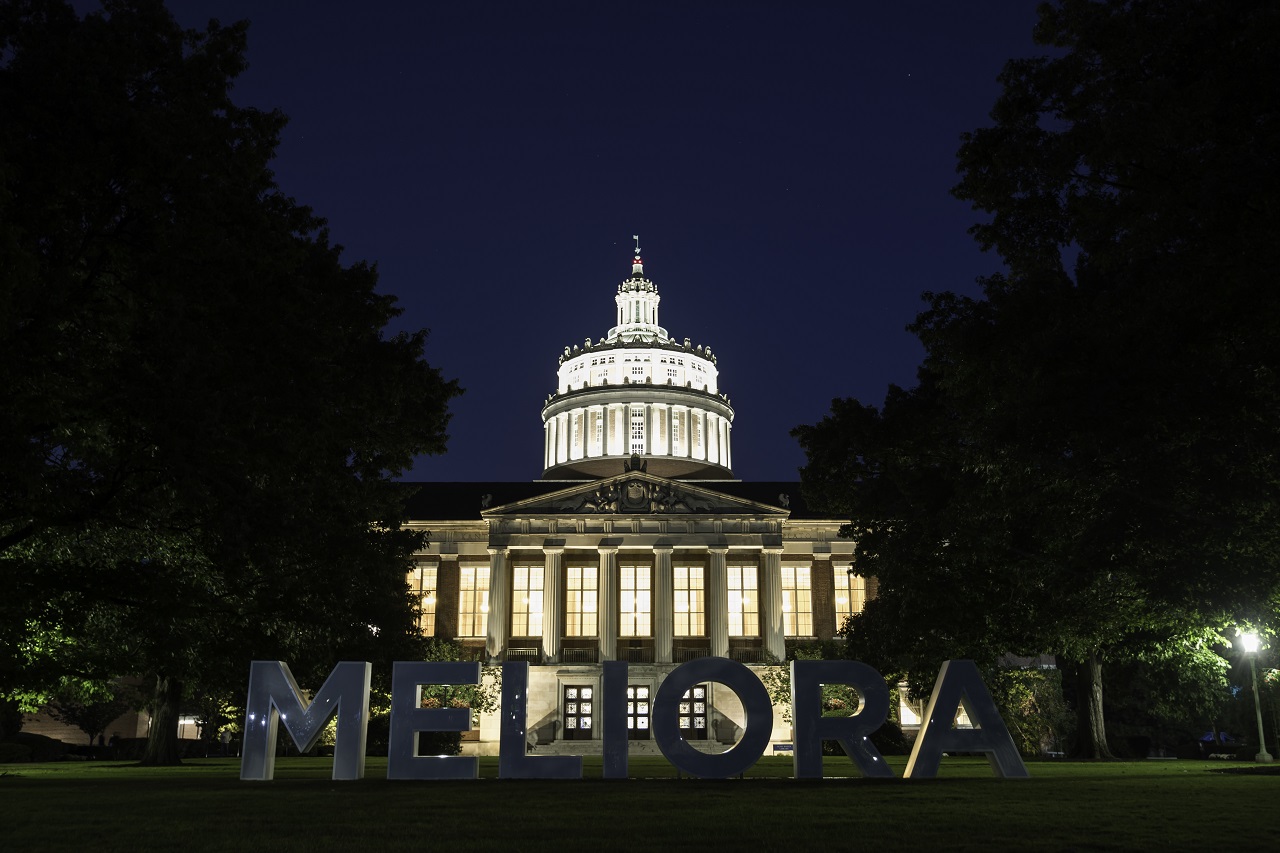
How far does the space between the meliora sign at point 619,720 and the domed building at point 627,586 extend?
1635 inches

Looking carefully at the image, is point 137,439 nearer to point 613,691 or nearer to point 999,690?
point 613,691

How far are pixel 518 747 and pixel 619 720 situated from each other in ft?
7.13

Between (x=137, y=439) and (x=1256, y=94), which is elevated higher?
(x=1256, y=94)

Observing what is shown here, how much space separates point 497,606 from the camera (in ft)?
229

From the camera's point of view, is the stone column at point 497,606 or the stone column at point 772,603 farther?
the stone column at point 497,606

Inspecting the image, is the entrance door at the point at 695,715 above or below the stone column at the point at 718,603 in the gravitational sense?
below

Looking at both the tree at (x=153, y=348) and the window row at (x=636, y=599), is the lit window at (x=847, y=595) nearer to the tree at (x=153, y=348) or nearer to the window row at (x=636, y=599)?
the window row at (x=636, y=599)

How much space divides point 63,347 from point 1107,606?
2533 centimetres

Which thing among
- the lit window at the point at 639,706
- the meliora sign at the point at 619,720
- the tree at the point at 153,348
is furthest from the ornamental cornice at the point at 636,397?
the meliora sign at the point at 619,720

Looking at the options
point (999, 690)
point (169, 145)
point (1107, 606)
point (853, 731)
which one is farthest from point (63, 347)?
point (999, 690)

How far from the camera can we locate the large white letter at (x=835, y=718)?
23.5 meters

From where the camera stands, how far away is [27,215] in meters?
19.4

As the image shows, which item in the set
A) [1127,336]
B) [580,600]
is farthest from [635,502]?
[1127,336]

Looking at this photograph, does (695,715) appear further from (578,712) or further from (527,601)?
(527,601)
